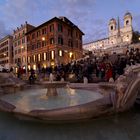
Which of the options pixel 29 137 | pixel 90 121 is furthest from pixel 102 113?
pixel 29 137

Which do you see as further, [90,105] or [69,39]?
[69,39]

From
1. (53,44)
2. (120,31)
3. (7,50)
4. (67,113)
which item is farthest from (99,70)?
(120,31)

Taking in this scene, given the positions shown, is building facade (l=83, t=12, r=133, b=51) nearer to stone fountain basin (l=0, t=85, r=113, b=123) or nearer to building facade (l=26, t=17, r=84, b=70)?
building facade (l=26, t=17, r=84, b=70)

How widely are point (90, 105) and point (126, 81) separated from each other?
2087mm

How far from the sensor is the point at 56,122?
608 centimetres

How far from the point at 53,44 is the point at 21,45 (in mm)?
17485

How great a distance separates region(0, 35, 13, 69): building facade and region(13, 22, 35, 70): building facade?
7368mm

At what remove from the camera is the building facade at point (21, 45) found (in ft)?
167

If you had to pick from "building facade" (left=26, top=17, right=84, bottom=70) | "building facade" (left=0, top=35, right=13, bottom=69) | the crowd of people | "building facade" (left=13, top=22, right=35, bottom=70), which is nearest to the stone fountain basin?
the crowd of people

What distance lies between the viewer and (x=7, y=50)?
64625 millimetres

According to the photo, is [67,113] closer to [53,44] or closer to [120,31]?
[53,44]

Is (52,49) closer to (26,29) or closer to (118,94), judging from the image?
(26,29)

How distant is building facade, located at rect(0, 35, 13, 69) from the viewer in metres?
63.2

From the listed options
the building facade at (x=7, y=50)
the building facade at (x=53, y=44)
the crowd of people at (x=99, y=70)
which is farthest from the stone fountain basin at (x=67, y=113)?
the building facade at (x=7, y=50)
